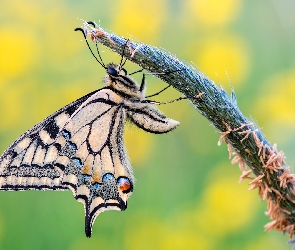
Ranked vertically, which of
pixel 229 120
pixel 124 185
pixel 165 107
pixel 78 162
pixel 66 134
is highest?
pixel 165 107

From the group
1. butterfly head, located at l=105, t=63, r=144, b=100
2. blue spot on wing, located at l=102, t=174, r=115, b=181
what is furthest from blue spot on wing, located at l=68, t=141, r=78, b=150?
butterfly head, located at l=105, t=63, r=144, b=100

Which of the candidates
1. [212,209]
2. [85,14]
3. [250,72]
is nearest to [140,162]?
[212,209]

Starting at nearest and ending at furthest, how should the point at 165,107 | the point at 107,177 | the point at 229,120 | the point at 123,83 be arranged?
the point at 229,120, the point at 123,83, the point at 107,177, the point at 165,107

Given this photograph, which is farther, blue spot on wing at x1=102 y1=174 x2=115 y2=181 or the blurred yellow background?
the blurred yellow background

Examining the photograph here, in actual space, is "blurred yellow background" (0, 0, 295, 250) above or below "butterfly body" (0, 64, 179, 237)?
above

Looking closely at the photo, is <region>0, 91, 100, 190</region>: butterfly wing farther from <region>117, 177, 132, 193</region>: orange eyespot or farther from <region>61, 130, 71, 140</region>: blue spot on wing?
<region>117, 177, 132, 193</region>: orange eyespot

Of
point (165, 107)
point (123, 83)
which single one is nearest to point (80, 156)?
point (123, 83)

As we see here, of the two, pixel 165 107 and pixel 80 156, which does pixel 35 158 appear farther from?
pixel 165 107

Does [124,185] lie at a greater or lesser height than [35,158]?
lesser
